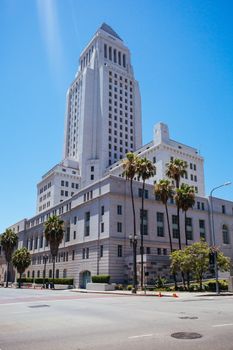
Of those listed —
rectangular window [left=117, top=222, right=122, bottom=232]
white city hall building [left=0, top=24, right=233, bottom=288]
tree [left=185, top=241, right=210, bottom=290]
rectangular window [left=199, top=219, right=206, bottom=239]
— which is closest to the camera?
tree [left=185, top=241, right=210, bottom=290]

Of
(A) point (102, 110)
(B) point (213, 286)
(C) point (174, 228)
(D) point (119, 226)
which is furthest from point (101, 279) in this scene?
(A) point (102, 110)

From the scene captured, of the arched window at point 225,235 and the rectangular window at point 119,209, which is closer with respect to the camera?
Result: the rectangular window at point 119,209

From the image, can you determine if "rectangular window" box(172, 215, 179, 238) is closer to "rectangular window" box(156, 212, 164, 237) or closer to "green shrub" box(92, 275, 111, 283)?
"rectangular window" box(156, 212, 164, 237)

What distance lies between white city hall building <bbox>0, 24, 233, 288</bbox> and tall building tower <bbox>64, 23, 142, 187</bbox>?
0.34 metres

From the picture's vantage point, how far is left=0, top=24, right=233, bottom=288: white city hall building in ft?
173

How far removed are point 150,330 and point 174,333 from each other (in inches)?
35.4

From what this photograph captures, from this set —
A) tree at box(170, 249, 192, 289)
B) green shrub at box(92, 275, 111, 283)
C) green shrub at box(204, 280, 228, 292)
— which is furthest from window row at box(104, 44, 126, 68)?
green shrub at box(204, 280, 228, 292)

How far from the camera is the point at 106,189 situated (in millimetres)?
54125

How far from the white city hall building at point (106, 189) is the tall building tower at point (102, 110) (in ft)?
1.11

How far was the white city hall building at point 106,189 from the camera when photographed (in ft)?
173

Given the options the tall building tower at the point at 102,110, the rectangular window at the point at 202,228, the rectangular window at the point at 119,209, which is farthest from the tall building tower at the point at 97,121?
the rectangular window at the point at 119,209

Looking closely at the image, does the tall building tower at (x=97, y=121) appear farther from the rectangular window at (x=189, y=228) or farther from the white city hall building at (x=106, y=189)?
the rectangular window at (x=189, y=228)

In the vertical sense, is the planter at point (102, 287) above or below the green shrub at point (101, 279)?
below

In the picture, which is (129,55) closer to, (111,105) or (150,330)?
(111,105)
